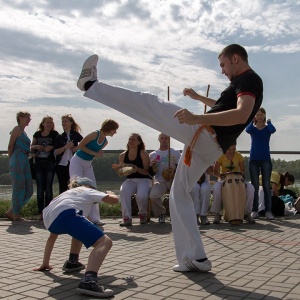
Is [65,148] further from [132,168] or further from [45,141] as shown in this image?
[132,168]

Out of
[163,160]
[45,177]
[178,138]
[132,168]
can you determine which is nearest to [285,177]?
[163,160]

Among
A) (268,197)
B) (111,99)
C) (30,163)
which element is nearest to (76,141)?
(30,163)

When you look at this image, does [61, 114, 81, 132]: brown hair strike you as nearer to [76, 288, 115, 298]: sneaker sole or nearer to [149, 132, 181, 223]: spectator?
[149, 132, 181, 223]: spectator

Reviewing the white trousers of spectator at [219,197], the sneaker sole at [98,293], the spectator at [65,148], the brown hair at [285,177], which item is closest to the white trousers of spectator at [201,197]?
the white trousers of spectator at [219,197]

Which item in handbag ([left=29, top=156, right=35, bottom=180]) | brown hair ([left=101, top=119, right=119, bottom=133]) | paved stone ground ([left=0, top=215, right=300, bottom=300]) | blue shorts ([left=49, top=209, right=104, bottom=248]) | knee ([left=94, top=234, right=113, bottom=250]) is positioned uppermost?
brown hair ([left=101, top=119, right=119, bottom=133])

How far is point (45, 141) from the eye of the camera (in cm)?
991

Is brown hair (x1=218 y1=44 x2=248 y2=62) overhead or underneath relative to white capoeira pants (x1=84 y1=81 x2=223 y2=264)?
overhead

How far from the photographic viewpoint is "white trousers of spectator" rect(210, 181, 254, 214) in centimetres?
936

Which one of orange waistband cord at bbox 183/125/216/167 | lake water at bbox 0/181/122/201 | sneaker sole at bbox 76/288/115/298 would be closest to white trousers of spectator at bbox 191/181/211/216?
lake water at bbox 0/181/122/201

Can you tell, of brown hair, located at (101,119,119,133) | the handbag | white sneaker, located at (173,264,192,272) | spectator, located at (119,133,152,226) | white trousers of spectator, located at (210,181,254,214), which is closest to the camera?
white sneaker, located at (173,264,192,272)

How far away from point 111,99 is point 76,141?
17.4ft

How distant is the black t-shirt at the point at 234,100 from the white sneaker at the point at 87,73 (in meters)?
1.23

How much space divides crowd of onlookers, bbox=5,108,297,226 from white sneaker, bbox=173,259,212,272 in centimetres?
406

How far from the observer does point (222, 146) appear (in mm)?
4758
